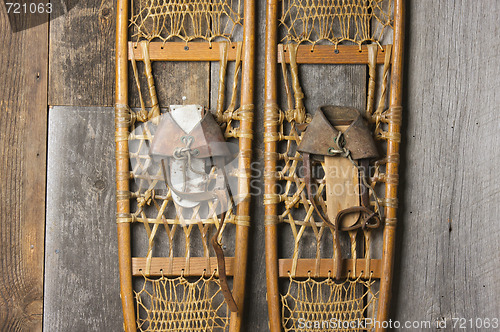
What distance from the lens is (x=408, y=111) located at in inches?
53.0

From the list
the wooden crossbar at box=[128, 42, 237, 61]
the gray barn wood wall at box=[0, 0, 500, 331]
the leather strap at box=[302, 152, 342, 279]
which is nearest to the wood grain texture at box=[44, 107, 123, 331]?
the gray barn wood wall at box=[0, 0, 500, 331]

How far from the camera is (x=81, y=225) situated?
4.41 feet

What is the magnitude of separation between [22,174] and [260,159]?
79 cm

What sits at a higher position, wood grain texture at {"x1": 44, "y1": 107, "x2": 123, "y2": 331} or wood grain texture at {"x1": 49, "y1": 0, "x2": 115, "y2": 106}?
wood grain texture at {"x1": 49, "y1": 0, "x2": 115, "y2": 106}

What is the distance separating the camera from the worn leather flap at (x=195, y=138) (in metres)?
1.23

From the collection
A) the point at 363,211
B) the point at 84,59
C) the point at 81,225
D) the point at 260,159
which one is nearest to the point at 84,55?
the point at 84,59

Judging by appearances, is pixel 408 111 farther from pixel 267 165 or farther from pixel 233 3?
pixel 233 3

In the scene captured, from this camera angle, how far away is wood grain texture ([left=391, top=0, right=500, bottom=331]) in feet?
4.41

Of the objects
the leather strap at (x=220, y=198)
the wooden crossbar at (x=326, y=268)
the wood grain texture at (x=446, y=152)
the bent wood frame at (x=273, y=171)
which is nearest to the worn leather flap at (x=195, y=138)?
the leather strap at (x=220, y=198)

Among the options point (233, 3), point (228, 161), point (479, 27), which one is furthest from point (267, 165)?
point (479, 27)

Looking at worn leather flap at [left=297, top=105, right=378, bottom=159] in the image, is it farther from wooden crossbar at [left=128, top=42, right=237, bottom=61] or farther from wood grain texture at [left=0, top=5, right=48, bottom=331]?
wood grain texture at [left=0, top=5, right=48, bottom=331]

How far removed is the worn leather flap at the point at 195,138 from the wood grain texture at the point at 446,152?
0.62 meters

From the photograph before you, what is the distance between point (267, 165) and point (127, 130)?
17.9 inches

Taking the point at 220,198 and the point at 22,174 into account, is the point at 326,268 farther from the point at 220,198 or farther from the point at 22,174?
the point at 22,174
